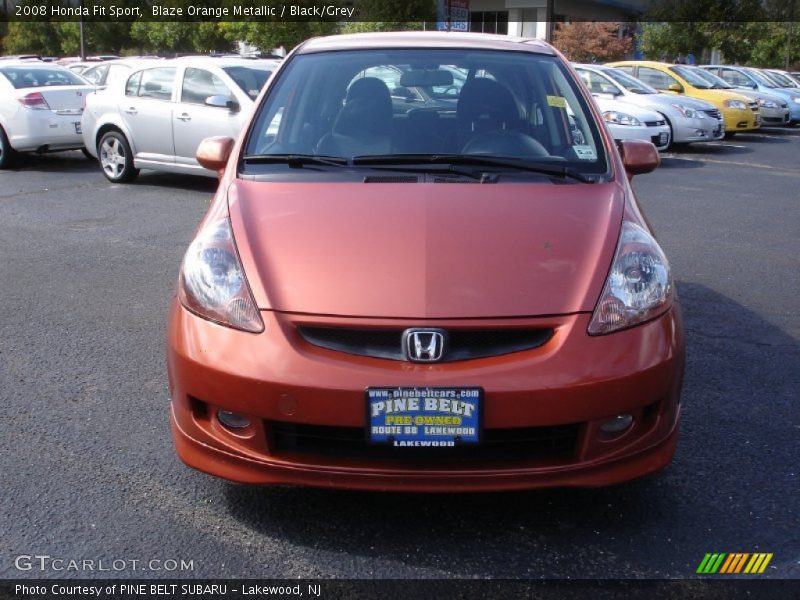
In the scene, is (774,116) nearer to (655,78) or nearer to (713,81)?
(713,81)

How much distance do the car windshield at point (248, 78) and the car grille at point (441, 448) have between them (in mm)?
7922

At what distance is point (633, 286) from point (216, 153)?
6.78 ft

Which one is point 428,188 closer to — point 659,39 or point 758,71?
point 758,71

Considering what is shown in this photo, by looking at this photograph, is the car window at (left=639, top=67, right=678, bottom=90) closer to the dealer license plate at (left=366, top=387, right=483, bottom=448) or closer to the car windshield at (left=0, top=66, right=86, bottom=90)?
the car windshield at (left=0, top=66, right=86, bottom=90)

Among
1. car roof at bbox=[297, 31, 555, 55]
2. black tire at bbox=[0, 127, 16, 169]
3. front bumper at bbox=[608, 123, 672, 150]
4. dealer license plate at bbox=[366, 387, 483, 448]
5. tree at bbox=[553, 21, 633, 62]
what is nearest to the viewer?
dealer license plate at bbox=[366, 387, 483, 448]

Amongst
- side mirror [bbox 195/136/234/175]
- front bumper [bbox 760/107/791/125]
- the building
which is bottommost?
front bumper [bbox 760/107/791/125]

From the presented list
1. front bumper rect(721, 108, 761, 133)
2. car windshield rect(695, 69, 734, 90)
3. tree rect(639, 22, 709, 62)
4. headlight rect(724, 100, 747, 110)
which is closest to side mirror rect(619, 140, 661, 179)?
front bumper rect(721, 108, 761, 133)

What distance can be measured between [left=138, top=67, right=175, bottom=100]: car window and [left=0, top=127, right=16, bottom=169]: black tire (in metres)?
2.83

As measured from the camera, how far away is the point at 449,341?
271 cm

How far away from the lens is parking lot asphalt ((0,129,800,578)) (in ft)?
9.26

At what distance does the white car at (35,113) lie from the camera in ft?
39.8

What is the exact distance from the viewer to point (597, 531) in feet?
9.76

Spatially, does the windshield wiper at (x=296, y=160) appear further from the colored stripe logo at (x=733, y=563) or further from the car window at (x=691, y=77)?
the car window at (x=691, y=77)

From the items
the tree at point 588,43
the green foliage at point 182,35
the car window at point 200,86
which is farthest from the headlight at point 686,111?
the green foliage at point 182,35
